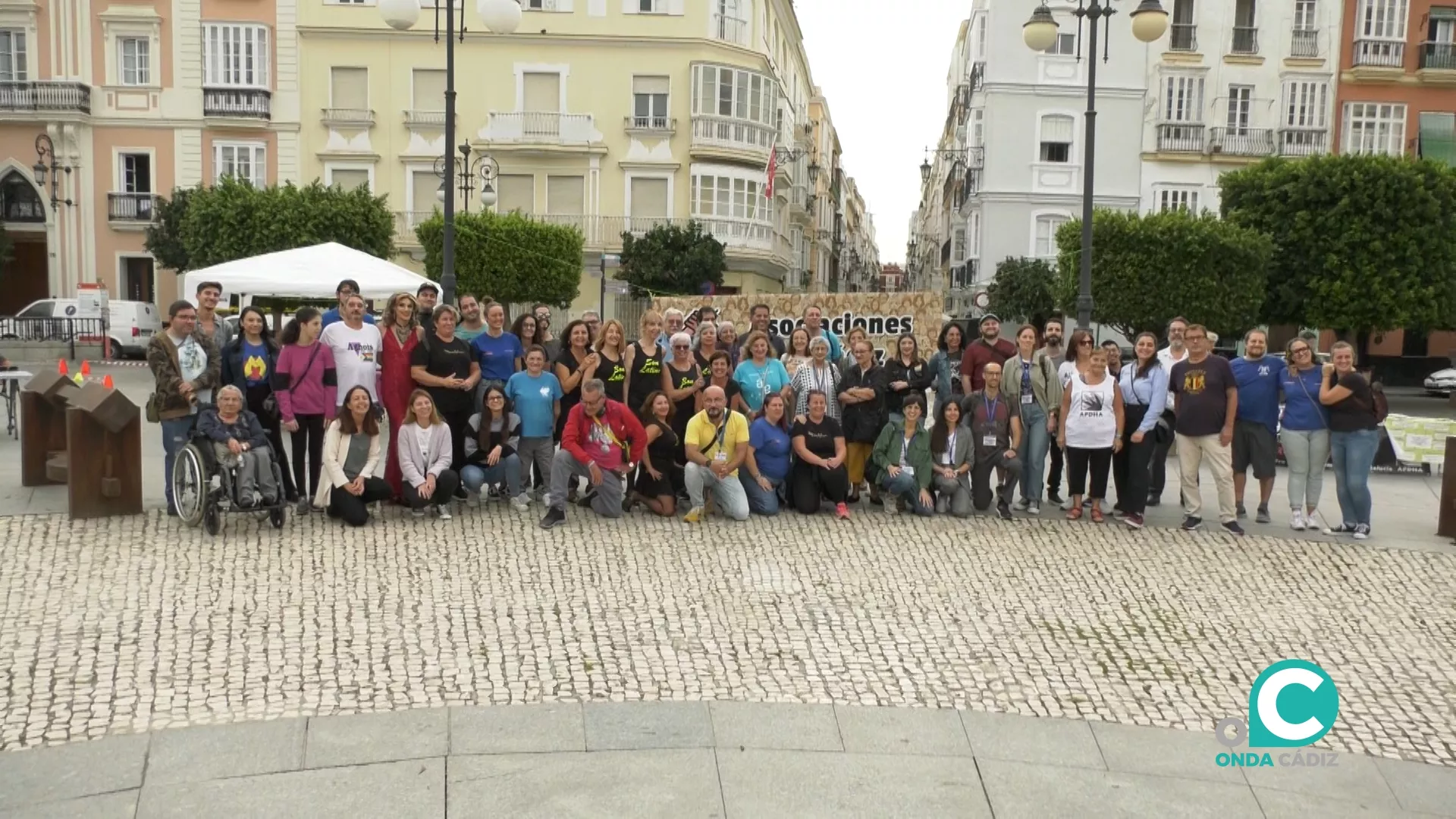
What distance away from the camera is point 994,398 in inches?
383

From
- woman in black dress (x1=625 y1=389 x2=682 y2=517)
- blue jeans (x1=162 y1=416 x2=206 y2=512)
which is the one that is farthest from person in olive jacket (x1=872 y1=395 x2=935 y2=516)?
blue jeans (x1=162 y1=416 x2=206 y2=512)

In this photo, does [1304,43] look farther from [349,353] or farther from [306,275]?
[349,353]

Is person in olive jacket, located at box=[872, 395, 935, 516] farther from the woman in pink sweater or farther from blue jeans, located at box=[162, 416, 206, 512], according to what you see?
blue jeans, located at box=[162, 416, 206, 512]

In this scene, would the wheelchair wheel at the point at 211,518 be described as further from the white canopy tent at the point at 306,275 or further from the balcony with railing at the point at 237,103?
the balcony with railing at the point at 237,103

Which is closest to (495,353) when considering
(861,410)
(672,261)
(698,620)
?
(861,410)

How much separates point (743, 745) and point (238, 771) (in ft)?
7.03

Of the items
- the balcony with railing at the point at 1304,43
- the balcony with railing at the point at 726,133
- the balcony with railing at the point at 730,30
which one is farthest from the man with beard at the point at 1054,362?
the balcony with railing at the point at 1304,43

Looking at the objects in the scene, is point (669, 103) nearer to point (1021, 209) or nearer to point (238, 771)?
point (1021, 209)

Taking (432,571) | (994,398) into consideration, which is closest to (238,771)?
(432,571)

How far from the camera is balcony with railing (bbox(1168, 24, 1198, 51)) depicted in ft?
116

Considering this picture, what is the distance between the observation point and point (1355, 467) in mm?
9438

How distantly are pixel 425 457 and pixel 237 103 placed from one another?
101 feet

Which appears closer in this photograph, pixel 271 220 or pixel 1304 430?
pixel 1304 430

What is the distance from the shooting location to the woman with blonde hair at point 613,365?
9672 millimetres
